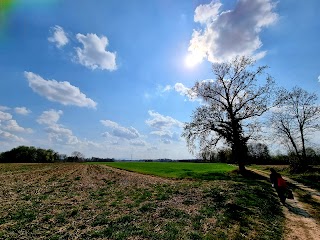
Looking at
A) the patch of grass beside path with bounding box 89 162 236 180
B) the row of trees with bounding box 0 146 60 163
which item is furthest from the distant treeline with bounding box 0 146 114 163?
the patch of grass beside path with bounding box 89 162 236 180

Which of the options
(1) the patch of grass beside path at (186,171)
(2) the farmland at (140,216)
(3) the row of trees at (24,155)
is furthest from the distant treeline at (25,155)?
(2) the farmland at (140,216)

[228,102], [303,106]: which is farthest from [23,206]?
[303,106]

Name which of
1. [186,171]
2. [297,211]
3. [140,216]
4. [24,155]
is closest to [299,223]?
[297,211]

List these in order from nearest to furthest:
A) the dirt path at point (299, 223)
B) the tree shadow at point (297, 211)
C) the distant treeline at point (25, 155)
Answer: the dirt path at point (299, 223), the tree shadow at point (297, 211), the distant treeline at point (25, 155)

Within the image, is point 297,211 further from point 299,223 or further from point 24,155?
point 24,155

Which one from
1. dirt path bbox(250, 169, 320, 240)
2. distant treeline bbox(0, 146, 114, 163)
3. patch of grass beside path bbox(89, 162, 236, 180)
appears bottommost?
dirt path bbox(250, 169, 320, 240)

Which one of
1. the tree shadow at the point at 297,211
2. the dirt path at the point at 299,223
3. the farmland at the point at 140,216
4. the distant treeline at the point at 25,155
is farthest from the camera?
the distant treeline at the point at 25,155

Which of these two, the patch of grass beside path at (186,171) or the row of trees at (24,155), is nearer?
the patch of grass beside path at (186,171)

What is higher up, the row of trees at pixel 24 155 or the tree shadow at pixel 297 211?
the row of trees at pixel 24 155

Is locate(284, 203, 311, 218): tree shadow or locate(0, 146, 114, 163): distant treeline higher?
locate(0, 146, 114, 163): distant treeline

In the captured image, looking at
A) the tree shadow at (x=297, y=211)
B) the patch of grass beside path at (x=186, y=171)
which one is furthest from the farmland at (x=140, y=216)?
the patch of grass beside path at (x=186, y=171)

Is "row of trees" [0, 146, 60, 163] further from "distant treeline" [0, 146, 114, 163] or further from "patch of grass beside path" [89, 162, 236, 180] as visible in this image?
"patch of grass beside path" [89, 162, 236, 180]

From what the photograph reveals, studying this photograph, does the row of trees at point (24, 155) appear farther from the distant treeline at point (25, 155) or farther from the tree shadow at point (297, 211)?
the tree shadow at point (297, 211)

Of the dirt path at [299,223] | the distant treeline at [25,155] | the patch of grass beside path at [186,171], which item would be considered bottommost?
the dirt path at [299,223]
